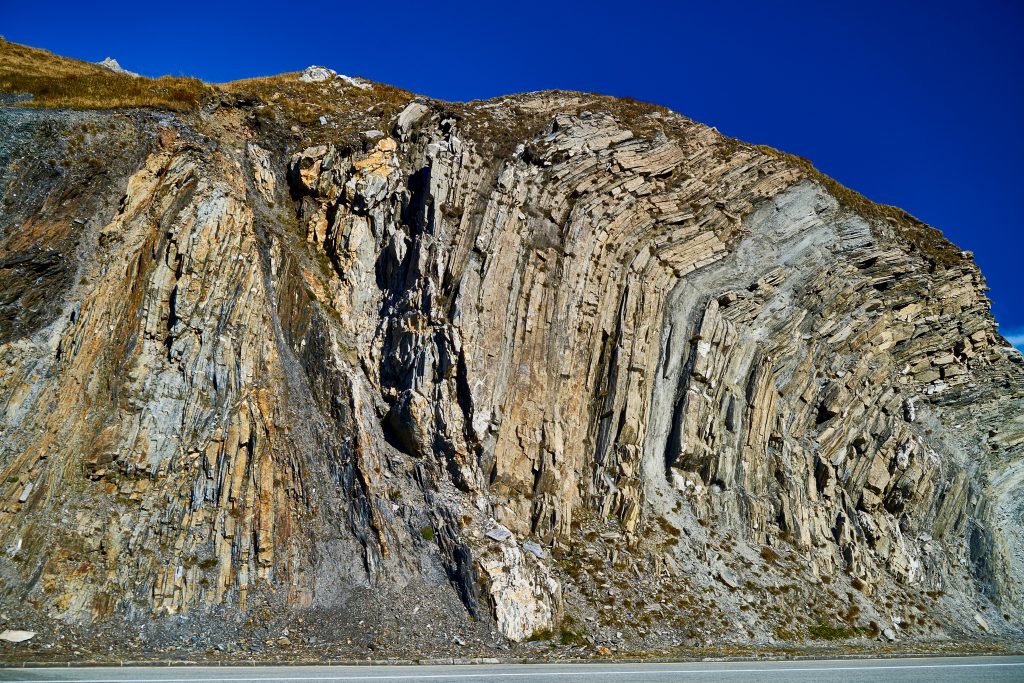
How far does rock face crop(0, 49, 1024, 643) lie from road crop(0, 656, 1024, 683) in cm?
348

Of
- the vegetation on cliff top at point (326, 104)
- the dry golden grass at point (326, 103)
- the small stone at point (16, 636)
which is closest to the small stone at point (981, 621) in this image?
the vegetation on cliff top at point (326, 104)

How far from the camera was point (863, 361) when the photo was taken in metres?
33.8

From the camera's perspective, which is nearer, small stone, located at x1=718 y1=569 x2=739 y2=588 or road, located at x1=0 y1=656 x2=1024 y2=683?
road, located at x1=0 y1=656 x2=1024 y2=683

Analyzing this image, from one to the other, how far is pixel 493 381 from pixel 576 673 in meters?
11.6

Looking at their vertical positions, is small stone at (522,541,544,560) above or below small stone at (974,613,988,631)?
above

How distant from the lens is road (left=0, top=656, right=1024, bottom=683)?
51.3 feet

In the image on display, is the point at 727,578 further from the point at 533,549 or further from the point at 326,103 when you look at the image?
the point at 326,103

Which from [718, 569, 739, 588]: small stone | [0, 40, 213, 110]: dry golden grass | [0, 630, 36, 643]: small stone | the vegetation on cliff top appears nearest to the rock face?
[718, 569, 739, 588]: small stone

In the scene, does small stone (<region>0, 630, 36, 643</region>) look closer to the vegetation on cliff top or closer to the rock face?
the rock face

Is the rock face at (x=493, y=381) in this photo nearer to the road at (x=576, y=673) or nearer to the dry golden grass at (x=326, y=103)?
the dry golden grass at (x=326, y=103)

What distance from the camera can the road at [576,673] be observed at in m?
15.6

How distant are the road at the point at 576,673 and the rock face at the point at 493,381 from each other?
3.48 m

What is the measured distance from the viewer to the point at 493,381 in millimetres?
26797

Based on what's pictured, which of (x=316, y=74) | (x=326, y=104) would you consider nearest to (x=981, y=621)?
(x=326, y=104)
